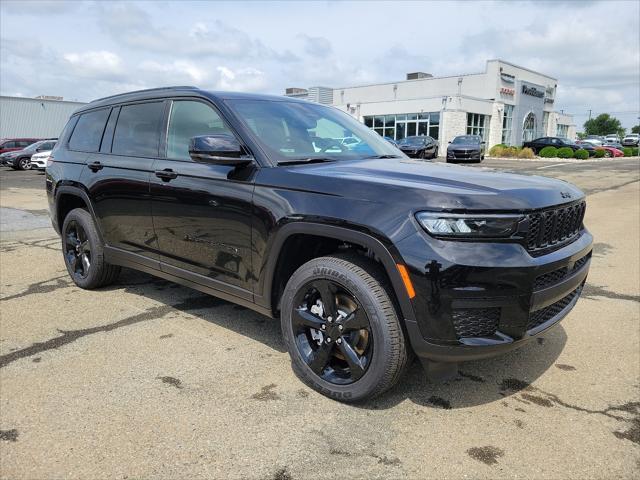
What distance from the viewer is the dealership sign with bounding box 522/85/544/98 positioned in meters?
49.4

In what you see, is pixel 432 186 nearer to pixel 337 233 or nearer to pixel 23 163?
pixel 337 233

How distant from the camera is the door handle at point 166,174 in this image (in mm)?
3789

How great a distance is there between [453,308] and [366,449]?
81 cm

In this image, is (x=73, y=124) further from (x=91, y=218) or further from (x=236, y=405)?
(x=236, y=405)

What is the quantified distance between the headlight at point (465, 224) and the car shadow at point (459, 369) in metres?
0.84

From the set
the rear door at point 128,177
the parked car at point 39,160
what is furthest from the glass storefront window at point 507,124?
the rear door at point 128,177

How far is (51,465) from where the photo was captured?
2.41m

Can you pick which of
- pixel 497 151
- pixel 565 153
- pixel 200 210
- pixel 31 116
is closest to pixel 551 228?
pixel 200 210

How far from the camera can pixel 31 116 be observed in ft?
140

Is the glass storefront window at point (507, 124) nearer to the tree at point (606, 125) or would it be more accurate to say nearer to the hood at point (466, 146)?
the hood at point (466, 146)

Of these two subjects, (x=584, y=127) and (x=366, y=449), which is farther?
(x=584, y=127)

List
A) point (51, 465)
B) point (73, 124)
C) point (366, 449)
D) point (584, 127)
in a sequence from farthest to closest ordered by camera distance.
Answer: point (584, 127) < point (73, 124) < point (366, 449) < point (51, 465)

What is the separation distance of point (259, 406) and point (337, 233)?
1069 mm

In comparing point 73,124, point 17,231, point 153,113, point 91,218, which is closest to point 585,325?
point 153,113
